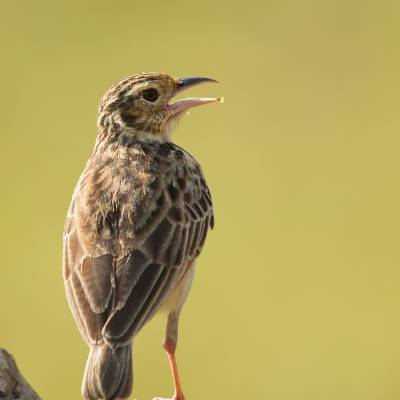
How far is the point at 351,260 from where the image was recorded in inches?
681

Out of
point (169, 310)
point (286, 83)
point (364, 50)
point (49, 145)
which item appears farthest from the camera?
point (364, 50)

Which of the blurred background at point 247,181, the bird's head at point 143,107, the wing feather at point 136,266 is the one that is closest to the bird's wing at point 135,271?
the wing feather at point 136,266

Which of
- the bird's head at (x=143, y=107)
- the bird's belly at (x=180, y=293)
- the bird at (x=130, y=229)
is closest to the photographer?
the bird at (x=130, y=229)

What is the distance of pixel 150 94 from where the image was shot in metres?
9.80

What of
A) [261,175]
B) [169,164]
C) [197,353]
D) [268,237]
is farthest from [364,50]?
[169,164]

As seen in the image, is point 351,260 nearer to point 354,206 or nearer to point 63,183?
point 354,206

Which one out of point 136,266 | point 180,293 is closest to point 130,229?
point 136,266

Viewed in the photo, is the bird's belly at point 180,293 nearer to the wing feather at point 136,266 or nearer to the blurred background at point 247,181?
the wing feather at point 136,266

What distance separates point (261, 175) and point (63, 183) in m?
3.04

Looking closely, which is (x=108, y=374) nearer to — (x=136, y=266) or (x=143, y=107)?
(x=136, y=266)

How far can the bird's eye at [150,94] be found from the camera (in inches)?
384

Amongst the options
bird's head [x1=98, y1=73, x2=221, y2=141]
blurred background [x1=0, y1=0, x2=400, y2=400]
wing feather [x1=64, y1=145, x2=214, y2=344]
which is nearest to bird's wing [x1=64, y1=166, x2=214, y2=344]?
wing feather [x1=64, y1=145, x2=214, y2=344]

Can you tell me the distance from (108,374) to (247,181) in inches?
464

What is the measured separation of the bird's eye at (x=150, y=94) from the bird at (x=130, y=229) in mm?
11
